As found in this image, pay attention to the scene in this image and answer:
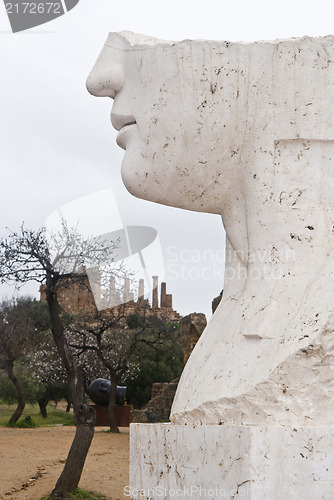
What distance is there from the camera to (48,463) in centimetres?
1280

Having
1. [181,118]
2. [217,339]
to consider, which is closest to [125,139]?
[181,118]

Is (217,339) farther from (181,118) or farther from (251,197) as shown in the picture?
(181,118)

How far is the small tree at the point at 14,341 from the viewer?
19875 millimetres

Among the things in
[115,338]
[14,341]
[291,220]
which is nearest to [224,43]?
[291,220]

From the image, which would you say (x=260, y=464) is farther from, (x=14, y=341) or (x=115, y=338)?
(x=14, y=341)

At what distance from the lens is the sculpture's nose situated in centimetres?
251

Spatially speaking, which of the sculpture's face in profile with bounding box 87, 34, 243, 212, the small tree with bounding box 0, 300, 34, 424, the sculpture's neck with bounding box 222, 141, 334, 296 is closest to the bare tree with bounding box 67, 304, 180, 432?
the small tree with bounding box 0, 300, 34, 424

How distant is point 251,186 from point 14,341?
64.4 feet

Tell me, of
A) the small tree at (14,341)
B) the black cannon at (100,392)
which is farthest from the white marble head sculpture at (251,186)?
the black cannon at (100,392)

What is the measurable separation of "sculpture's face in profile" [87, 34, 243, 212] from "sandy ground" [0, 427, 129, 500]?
8.65 metres

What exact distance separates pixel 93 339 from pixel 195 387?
23319 millimetres

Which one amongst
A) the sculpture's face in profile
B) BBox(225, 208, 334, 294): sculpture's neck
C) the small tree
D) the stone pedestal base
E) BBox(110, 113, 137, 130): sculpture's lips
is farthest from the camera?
the small tree

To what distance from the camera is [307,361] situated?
1926mm

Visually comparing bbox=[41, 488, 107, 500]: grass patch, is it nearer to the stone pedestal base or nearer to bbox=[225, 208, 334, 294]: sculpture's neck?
the stone pedestal base
